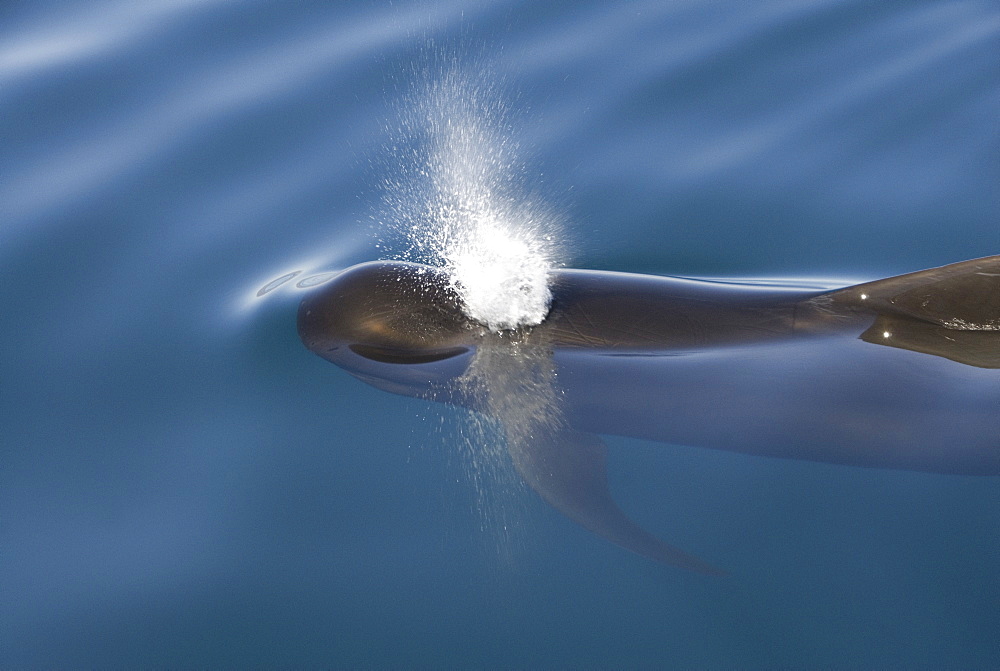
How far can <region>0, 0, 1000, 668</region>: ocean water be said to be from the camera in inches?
181

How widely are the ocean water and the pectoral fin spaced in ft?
0.25

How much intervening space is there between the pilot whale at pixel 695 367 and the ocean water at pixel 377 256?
0.49ft

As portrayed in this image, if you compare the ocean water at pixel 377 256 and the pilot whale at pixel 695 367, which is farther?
the pilot whale at pixel 695 367

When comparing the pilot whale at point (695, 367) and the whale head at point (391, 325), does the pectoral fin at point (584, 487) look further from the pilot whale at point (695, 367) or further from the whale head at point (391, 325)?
the whale head at point (391, 325)

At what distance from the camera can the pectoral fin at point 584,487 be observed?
482 centimetres

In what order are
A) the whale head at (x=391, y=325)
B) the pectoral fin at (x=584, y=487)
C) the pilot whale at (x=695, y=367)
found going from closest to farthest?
the pectoral fin at (x=584, y=487) → the pilot whale at (x=695, y=367) → the whale head at (x=391, y=325)

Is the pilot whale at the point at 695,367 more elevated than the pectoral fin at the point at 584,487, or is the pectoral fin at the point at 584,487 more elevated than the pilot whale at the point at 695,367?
the pilot whale at the point at 695,367

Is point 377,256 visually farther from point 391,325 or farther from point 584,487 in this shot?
point 584,487

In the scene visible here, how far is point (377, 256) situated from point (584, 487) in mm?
2693

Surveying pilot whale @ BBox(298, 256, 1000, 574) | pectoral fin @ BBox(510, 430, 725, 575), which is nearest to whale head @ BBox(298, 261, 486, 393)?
pilot whale @ BBox(298, 256, 1000, 574)

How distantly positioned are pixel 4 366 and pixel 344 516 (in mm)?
2730

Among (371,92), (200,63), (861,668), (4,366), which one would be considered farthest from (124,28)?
(861,668)

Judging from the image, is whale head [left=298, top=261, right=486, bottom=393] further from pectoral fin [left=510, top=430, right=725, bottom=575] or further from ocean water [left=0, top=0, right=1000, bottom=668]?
pectoral fin [left=510, top=430, right=725, bottom=575]

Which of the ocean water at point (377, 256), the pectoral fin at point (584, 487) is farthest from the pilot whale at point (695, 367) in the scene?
the ocean water at point (377, 256)
